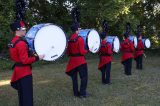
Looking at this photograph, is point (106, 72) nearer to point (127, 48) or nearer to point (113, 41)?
point (113, 41)

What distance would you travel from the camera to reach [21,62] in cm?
736

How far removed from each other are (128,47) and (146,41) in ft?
15.0

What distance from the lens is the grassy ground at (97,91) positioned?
9.20 metres

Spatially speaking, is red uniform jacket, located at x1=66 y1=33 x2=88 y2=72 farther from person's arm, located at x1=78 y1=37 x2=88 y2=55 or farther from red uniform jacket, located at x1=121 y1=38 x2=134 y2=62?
red uniform jacket, located at x1=121 y1=38 x2=134 y2=62

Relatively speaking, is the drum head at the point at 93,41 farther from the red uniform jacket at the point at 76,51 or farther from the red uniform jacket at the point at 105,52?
the red uniform jacket at the point at 105,52

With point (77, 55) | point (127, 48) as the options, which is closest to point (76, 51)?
point (77, 55)

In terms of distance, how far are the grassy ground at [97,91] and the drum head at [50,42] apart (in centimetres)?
159

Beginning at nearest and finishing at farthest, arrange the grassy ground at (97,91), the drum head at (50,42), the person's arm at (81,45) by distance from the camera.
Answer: the drum head at (50,42) → the grassy ground at (97,91) → the person's arm at (81,45)

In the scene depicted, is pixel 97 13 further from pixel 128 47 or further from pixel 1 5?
pixel 128 47

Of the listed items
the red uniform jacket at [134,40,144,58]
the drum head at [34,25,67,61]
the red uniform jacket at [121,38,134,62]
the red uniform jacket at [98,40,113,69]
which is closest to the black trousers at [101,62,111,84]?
the red uniform jacket at [98,40,113,69]

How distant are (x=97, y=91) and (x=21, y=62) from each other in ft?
Answer: 12.6

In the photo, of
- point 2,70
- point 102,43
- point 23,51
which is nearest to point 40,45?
point 23,51

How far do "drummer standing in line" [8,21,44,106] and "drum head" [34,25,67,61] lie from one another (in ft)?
0.78

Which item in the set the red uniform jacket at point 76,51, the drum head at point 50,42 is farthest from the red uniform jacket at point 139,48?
the drum head at point 50,42
